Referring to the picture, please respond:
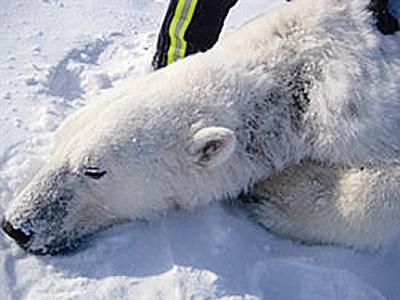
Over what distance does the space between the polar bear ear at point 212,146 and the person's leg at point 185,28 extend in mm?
1385

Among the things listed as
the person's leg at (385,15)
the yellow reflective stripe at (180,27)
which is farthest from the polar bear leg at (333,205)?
the yellow reflective stripe at (180,27)

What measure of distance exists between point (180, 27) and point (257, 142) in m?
1.42

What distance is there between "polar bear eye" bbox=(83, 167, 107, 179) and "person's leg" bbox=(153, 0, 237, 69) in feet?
4.96

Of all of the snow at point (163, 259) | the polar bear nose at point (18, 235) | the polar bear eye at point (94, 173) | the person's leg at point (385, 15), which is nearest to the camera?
the snow at point (163, 259)

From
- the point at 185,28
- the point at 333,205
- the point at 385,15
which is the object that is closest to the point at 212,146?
the point at 333,205

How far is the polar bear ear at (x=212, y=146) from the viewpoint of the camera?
122 inches

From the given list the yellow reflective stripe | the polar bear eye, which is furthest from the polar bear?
the yellow reflective stripe

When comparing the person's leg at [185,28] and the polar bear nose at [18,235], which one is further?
the person's leg at [185,28]

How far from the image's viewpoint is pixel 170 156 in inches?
124

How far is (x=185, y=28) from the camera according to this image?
176 inches

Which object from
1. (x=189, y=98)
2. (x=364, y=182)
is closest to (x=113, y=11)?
(x=189, y=98)

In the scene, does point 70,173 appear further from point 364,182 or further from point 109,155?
point 364,182

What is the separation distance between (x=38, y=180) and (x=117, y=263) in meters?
0.54

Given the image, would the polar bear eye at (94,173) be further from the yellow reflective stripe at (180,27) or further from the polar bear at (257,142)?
the yellow reflective stripe at (180,27)
